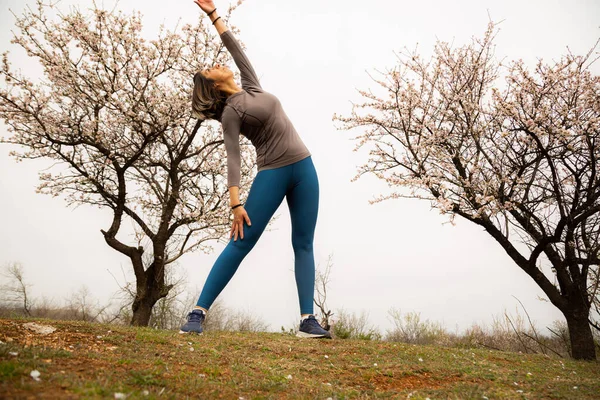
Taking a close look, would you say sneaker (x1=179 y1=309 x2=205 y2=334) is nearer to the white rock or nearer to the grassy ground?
the grassy ground

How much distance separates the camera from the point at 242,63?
424 cm

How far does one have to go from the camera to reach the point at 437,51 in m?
9.48

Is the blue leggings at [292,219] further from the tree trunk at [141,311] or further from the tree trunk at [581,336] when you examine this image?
the tree trunk at [141,311]

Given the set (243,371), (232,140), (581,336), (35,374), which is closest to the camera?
(35,374)

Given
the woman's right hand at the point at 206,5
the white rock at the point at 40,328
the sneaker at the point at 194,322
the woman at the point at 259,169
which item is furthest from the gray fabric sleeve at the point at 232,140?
the white rock at the point at 40,328

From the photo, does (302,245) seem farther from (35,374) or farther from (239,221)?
(35,374)

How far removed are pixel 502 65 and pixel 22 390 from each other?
9.34 metres

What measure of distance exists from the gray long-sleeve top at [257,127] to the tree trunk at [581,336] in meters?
6.12

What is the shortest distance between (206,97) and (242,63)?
54 centimetres

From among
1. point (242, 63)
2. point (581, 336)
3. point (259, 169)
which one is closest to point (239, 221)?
point (259, 169)

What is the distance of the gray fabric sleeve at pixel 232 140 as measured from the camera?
3994 mm

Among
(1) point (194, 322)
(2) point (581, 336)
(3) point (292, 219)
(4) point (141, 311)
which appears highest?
(3) point (292, 219)

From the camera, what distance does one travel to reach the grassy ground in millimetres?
2139

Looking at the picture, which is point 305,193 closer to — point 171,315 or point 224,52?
point 224,52
